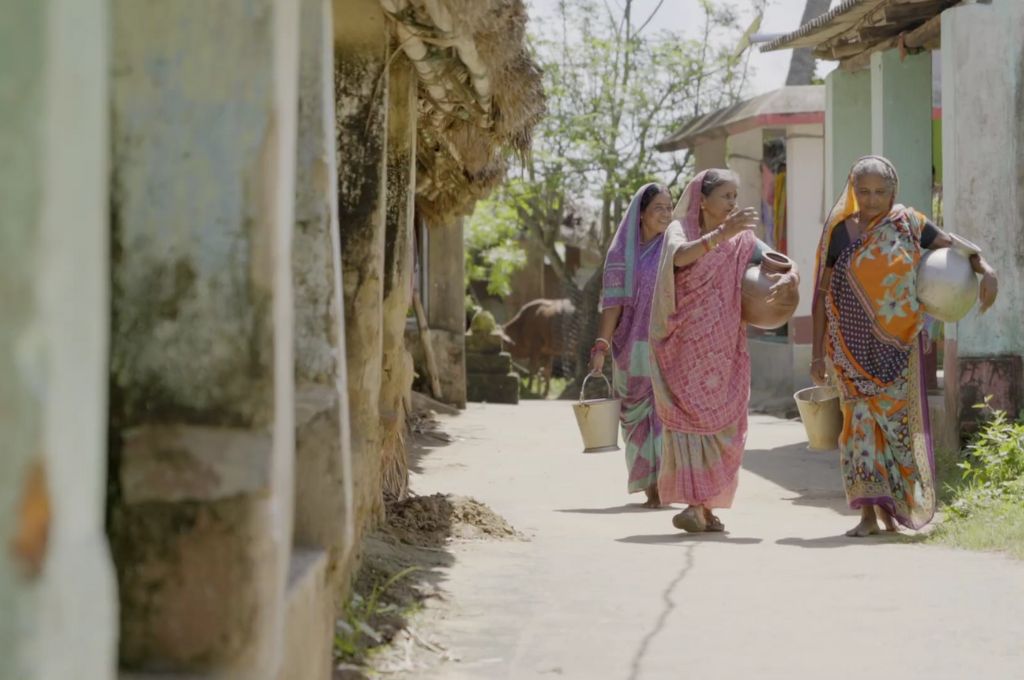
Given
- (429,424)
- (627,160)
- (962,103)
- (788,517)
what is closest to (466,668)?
(788,517)

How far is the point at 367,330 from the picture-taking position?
18.0ft

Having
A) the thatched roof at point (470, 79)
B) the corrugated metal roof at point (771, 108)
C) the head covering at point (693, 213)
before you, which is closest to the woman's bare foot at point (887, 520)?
the head covering at point (693, 213)

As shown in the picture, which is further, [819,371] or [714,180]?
[714,180]

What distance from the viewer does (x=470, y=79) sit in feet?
22.1

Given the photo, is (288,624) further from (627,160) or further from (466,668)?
(627,160)

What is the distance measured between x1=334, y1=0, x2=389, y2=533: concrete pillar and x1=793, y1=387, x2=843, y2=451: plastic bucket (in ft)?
8.84

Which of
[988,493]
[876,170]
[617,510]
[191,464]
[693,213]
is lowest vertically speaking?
[617,510]

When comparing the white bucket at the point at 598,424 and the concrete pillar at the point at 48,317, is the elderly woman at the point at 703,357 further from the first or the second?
the concrete pillar at the point at 48,317

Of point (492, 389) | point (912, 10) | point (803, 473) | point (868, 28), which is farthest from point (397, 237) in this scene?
point (492, 389)

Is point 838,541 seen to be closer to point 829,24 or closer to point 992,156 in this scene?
point 992,156

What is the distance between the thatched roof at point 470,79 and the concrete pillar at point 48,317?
3.57 meters

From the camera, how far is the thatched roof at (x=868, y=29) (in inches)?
410

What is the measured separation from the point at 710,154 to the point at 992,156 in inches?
441

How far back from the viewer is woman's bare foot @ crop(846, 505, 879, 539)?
711 centimetres
